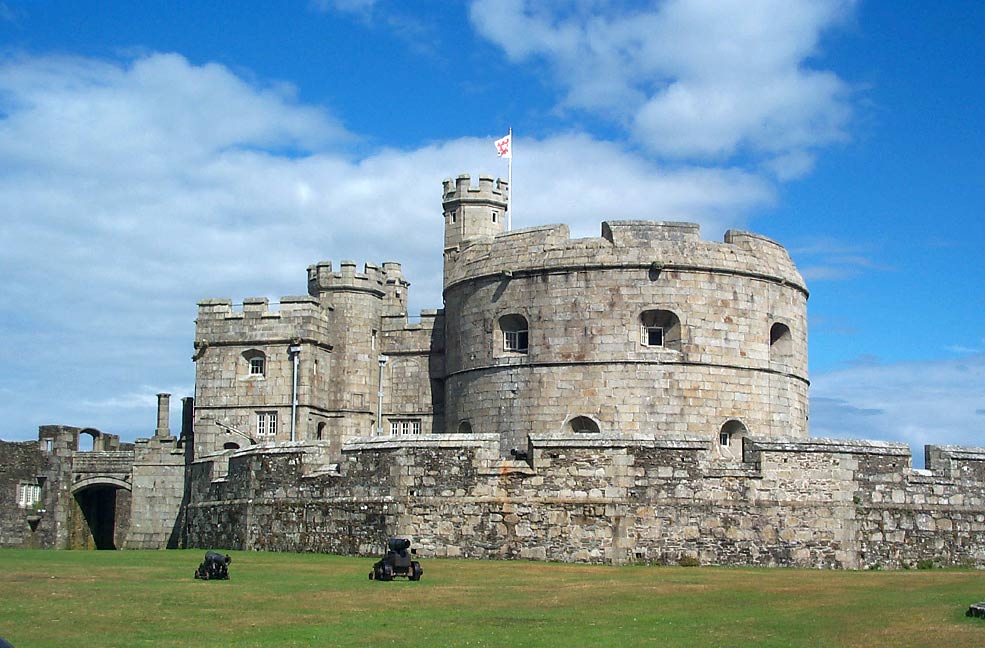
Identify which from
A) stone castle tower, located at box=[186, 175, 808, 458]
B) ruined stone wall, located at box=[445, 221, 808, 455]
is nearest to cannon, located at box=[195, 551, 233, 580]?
stone castle tower, located at box=[186, 175, 808, 458]

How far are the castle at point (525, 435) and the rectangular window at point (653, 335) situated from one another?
6cm

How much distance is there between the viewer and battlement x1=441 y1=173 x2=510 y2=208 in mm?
42438

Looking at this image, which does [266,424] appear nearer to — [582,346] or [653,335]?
[582,346]

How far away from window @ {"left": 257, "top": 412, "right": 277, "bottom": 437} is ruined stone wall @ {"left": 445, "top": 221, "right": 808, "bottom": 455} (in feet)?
23.5

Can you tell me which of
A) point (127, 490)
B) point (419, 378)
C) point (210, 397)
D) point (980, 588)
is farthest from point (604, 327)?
point (127, 490)

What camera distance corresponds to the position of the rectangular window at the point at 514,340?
3631 centimetres

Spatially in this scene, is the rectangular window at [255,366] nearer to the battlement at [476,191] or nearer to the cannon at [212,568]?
the battlement at [476,191]

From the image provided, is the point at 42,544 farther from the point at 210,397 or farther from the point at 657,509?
the point at 657,509

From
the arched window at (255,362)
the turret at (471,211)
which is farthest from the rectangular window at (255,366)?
the turret at (471,211)

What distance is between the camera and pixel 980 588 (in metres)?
18.7

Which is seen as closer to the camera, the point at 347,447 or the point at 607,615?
the point at 607,615

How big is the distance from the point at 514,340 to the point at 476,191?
7.93m

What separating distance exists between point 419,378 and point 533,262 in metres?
7.70

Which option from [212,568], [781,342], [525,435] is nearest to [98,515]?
[525,435]
